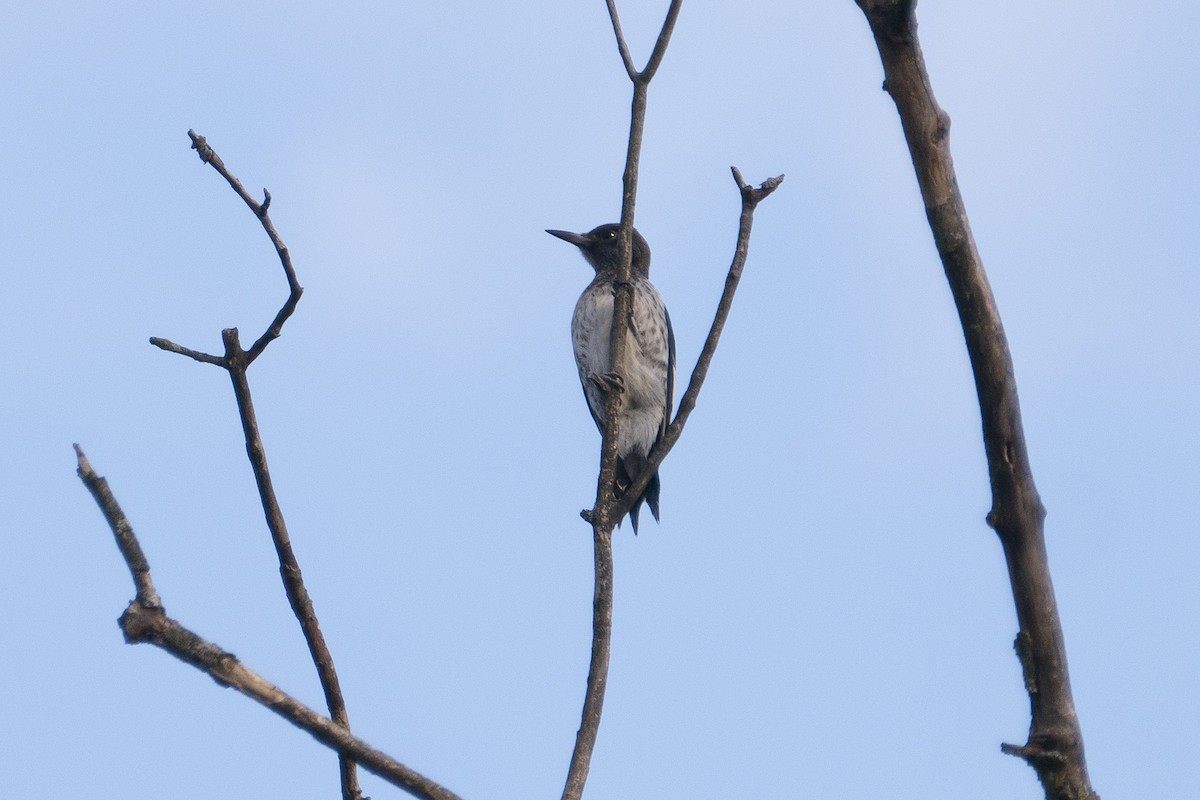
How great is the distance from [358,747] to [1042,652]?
3.74 ft

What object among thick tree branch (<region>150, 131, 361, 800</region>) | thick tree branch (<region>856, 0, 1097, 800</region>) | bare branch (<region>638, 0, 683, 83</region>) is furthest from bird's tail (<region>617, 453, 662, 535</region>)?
thick tree branch (<region>856, 0, 1097, 800</region>)

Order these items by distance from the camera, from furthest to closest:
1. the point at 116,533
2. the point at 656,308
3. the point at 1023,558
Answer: the point at 656,308, the point at 116,533, the point at 1023,558

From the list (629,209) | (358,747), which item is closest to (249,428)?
(358,747)

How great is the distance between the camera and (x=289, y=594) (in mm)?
2895

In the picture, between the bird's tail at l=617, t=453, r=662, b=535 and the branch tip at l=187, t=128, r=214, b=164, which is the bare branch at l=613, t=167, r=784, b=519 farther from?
the bird's tail at l=617, t=453, r=662, b=535

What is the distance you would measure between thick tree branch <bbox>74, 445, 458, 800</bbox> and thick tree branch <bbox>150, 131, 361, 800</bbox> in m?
0.53

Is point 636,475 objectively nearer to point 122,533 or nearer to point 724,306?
point 724,306

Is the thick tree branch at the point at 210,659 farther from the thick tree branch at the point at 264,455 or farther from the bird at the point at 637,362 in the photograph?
the bird at the point at 637,362

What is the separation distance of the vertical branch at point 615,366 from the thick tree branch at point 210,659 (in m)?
0.74

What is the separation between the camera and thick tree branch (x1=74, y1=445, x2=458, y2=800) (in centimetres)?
215

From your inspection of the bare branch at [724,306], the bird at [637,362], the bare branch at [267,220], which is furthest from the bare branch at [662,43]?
the bird at [637,362]

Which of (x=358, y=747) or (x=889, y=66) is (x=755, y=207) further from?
(x=358, y=747)

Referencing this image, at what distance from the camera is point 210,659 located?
2.18 m

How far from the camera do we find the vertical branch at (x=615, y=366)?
10.1 feet
